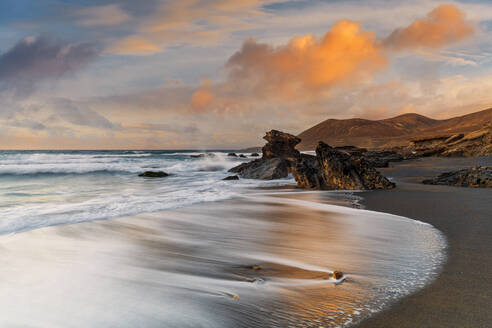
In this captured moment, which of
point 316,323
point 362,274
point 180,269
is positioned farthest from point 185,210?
point 316,323

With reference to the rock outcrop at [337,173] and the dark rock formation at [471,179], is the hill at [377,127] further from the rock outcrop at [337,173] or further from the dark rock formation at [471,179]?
the dark rock formation at [471,179]

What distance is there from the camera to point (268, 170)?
13445 mm

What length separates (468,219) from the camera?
446 cm

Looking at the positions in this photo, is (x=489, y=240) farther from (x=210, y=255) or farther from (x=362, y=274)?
(x=210, y=255)

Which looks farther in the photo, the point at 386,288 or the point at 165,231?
the point at 165,231

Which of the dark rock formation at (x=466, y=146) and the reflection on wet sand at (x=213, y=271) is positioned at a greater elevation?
the dark rock formation at (x=466, y=146)

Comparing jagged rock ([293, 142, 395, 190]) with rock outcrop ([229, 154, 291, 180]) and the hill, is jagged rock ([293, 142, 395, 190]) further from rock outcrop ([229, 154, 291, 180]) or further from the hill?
the hill

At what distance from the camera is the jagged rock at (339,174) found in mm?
8625

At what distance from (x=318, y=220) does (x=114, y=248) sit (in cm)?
305

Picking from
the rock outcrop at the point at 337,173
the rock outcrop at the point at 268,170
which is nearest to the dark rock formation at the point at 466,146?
the rock outcrop at the point at 268,170

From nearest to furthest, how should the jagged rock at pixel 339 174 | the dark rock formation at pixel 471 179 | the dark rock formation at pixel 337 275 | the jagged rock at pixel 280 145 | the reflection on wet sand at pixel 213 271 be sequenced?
the reflection on wet sand at pixel 213 271 → the dark rock formation at pixel 337 275 → the dark rock formation at pixel 471 179 → the jagged rock at pixel 339 174 → the jagged rock at pixel 280 145

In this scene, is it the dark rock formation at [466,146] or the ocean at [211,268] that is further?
the dark rock formation at [466,146]

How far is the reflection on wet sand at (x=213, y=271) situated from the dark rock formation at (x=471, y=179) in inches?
181

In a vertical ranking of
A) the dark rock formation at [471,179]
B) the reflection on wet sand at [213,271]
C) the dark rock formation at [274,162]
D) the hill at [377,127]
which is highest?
the hill at [377,127]
